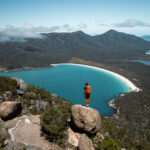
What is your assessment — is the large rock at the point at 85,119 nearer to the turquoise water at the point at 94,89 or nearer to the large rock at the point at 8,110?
the large rock at the point at 8,110

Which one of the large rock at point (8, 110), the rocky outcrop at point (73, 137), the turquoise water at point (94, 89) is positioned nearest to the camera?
the rocky outcrop at point (73, 137)

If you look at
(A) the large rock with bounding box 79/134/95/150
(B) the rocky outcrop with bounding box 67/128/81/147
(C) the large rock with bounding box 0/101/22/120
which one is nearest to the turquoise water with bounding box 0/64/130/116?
(B) the rocky outcrop with bounding box 67/128/81/147

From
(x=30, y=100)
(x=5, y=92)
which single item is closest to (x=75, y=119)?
(x=30, y=100)

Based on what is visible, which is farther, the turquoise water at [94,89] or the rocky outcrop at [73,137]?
the turquoise water at [94,89]

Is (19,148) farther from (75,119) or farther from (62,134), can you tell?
(75,119)

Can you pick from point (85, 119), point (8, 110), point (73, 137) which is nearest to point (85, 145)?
point (73, 137)

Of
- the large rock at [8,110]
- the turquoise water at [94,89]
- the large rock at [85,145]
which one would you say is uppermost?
the large rock at [8,110]

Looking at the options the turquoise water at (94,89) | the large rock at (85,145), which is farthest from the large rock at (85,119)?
the turquoise water at (94,89)

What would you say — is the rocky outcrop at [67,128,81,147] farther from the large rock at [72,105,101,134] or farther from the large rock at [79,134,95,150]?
the large rock at [79,134,95,150]
